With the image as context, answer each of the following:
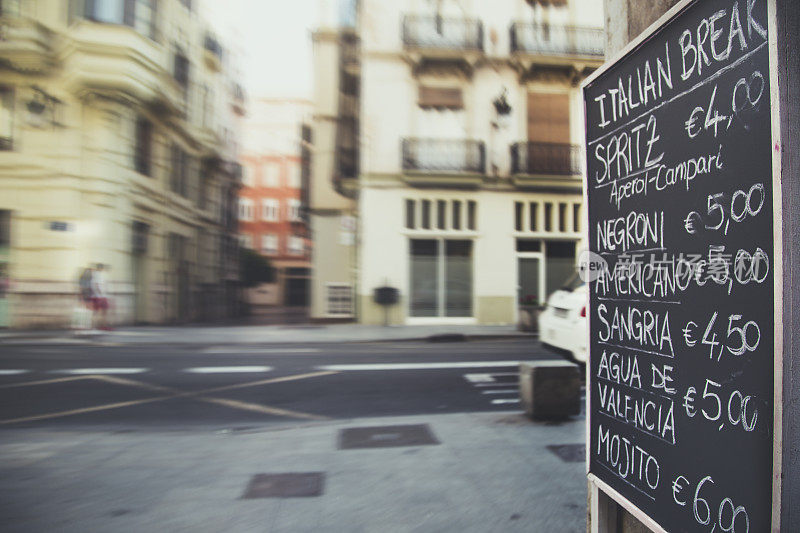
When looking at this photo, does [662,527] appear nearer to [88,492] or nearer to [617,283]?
[617,283]

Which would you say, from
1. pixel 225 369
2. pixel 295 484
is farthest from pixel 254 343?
pixel 295 484

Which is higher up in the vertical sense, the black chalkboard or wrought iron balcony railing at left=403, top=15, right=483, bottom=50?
wrought iron balcony railing at left=403, top=15, right=483, bottom=50

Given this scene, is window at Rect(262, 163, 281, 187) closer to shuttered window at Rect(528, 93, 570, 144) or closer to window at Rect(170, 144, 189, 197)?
window at Rect(170, 144, 189, 197)

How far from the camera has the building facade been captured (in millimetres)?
48841

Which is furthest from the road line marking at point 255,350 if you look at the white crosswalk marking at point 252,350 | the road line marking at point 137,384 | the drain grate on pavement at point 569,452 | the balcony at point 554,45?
the balcony at point 554,45

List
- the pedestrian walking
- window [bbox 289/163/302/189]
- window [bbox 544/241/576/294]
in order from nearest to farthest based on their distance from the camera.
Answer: the pedestrian walking, window [bbox 544/241/576/294], window [bbox 289/163/302/189]

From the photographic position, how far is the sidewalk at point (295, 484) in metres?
2.86

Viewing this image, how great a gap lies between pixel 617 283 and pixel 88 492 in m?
3.31

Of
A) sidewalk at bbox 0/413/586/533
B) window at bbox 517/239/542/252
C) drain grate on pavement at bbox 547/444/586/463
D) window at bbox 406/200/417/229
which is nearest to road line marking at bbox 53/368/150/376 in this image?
sidewalk at bbox 0/413/586/533

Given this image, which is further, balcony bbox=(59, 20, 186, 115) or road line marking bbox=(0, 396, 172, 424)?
balcony bbox=(59, 20, 186, 115)

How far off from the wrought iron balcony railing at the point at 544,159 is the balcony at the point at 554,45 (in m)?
2.67

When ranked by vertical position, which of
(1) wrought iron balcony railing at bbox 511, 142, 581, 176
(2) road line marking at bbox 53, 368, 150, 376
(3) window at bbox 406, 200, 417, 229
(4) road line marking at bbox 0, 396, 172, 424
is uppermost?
(1) wrought iron balcony railing at bbox 511, 142, 581, 176

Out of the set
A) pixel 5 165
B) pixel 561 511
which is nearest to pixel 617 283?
pixel 561 511

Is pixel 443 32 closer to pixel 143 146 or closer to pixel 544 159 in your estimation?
pixel 544 159
